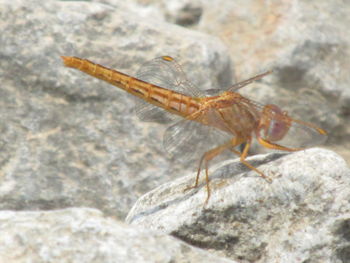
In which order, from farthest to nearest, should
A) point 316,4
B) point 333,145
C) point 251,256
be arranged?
1. point 316,4
2. point 333,145
3. point 251,256

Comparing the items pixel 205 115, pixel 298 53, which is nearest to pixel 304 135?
pixel 205 115

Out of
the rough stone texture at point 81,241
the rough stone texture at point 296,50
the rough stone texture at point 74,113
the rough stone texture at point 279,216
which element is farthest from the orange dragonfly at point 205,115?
the rough stone texture at point 296,50

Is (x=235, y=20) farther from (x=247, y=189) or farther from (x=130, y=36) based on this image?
(x=247, y=189)

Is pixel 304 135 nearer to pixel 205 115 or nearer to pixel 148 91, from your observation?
pixel 205 115

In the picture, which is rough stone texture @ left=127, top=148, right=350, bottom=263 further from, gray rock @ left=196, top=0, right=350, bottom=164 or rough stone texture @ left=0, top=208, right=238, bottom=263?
gray rock @ left=196, top=0, right=350, bottom=164

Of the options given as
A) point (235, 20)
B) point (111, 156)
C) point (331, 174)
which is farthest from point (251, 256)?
point (235, 20)

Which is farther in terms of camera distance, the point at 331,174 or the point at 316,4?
the point at 316,4
